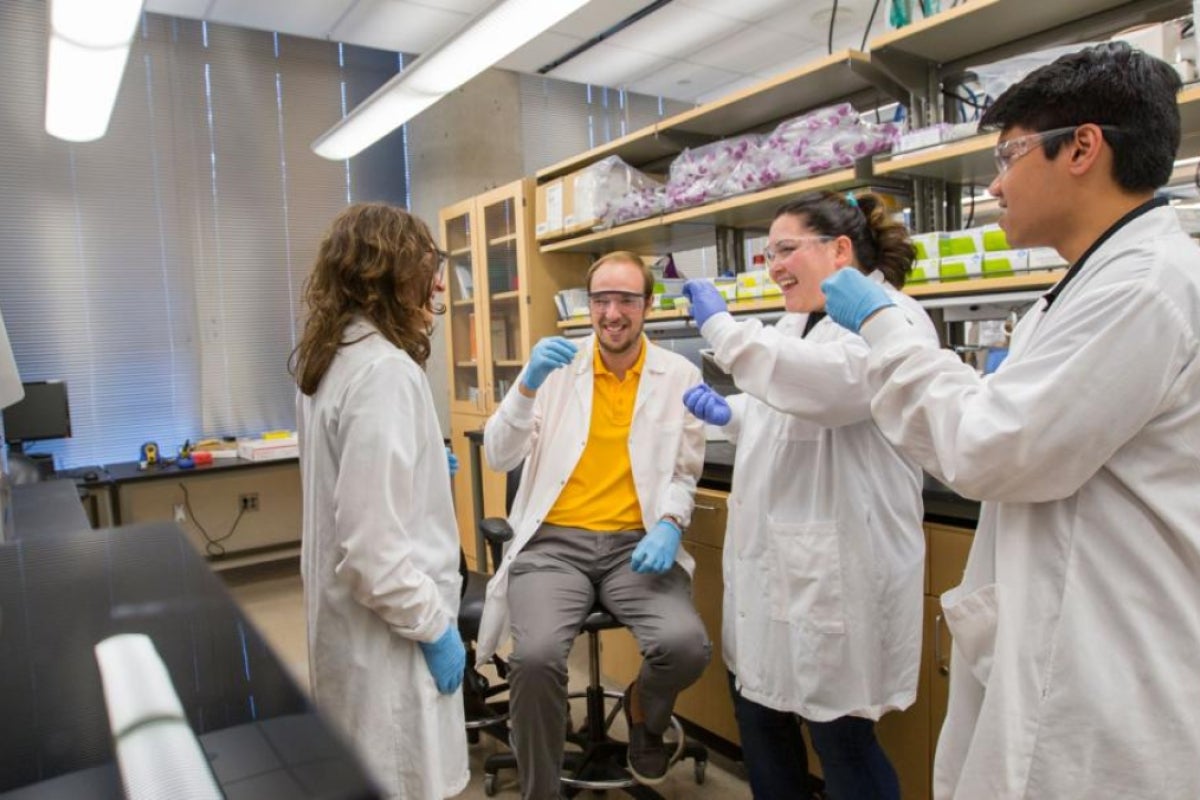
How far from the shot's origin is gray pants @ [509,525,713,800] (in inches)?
67.4

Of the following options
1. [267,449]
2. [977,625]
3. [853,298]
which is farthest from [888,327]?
[267,449]

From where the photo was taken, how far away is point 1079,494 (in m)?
0.91

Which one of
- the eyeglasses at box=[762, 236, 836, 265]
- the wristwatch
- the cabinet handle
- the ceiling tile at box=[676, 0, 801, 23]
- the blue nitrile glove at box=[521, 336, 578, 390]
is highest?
the ceiling tile at box=[676, 0, 801, 23]

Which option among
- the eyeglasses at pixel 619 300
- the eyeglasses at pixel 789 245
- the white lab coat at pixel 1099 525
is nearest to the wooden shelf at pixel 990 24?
the eyeglasses at pixel 789 245

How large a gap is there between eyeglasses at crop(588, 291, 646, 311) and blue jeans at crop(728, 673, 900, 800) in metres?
1.00

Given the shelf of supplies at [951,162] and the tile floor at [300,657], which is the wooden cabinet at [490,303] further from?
the shelf of supplies at [951,162]

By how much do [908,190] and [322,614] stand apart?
2.15 metres

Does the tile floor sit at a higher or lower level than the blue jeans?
lower

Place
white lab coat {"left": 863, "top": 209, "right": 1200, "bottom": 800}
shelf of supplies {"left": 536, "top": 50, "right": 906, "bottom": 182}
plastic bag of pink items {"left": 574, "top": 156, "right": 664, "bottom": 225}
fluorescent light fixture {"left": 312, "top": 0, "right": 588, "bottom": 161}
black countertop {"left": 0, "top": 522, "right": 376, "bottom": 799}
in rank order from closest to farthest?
black countertop {"left": 0, "top": 522, "right": 376, "bottom": 799} < white lab coat {"left": 863, "top": 209, "right": 1200, "bottom": 800} < shelf of supplies {"left": 536, "top": 50, "right": 906, "bottom": 182} < fluorescent light fixture {"left": 312, "top": 0, "right": 588, "bottom": 161} < plastic bag of pink items {"left": 574, "top": 156, "right": 664, "bottom": 225}

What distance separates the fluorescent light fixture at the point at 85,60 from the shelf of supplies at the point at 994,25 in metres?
2.30

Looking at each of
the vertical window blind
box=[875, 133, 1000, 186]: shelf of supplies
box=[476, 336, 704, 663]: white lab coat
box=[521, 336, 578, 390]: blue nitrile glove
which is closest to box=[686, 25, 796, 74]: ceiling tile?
the vertical window blind

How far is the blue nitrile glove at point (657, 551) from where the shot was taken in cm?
185

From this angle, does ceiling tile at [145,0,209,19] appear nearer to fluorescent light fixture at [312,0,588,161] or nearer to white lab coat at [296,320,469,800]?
fluorescent light fixture at [312,0,588,161]

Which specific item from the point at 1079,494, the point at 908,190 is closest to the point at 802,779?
the point at 1079,494
